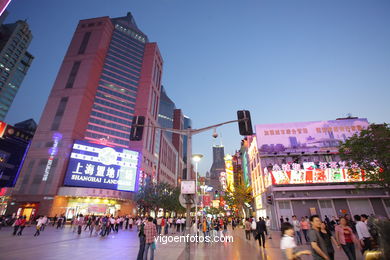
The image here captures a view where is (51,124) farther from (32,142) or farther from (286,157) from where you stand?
(286,157)

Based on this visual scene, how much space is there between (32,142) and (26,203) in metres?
14.3

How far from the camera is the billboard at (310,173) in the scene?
27734 millimetres

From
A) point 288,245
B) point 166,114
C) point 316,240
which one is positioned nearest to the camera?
point 288,245

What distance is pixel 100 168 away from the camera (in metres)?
46.4

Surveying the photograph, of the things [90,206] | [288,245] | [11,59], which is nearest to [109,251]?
[288,245]

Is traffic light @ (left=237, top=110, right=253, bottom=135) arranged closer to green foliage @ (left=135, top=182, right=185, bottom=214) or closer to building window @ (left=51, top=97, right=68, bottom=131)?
green foliage @ (left=135, top=182, right=185, bottom=214)

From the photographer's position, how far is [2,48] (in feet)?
333

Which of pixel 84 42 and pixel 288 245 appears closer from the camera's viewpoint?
pixel 288 245

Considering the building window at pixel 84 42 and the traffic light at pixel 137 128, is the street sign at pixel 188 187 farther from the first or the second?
the building window at pixel 84 42

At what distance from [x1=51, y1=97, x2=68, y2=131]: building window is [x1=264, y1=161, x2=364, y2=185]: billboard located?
52.0 m

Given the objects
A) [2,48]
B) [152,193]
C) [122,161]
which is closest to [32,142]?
[122,161]

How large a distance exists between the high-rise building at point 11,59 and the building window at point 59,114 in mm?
81449

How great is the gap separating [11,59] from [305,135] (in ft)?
480

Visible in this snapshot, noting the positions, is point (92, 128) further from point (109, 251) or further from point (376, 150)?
point (376, 150)
